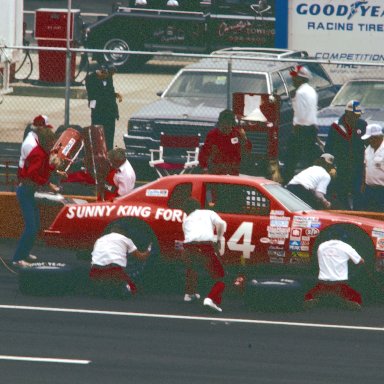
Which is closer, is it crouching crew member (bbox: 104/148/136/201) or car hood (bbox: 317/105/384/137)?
crouching crew member (bbox: 104/148/136/201)

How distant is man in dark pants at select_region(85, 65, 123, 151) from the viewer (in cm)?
2167

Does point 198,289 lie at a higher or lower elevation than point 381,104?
lower

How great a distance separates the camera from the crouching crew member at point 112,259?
1413cm

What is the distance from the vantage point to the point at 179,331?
12.7m

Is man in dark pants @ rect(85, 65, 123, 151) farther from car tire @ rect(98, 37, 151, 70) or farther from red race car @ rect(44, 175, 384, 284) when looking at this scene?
car tire @ rect(98, 37, 151, 70)

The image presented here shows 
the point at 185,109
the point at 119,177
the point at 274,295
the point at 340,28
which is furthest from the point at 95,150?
the point at 340,28

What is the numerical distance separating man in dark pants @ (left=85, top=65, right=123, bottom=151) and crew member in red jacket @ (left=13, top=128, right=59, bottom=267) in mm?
5963

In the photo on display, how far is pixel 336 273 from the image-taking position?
13898 millimetres

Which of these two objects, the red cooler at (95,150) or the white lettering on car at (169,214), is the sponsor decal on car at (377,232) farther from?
the red cooler at (95,150)

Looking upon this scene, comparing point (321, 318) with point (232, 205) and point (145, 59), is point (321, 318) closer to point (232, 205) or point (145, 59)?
point (232, 205)

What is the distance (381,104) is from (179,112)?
11.0ft

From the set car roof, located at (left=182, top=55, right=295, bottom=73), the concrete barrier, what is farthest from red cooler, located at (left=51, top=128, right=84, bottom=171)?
car roof, located at (left=182, top=55, right=295, bottom=73)

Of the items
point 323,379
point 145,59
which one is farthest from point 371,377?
point 145,59

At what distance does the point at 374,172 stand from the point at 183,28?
53.2 feet
